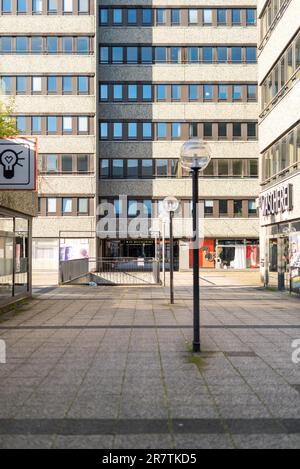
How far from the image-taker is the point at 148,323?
11.2m

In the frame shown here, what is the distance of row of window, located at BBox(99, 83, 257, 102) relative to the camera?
44312mm

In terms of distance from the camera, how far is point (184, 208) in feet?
146

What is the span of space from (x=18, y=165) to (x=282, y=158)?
11619 millimetres

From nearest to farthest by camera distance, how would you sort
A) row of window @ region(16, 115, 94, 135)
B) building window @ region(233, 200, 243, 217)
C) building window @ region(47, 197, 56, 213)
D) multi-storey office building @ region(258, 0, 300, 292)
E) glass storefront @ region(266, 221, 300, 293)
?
glass storefront @ region(266, 221, 300, 293)
multi-storey office building @ region(258, 0, 300, 292)
row of window @ region(16, 115, 94, 135)
building window @ region(47, 197, 56, 213)
building window @ region(233, 200, 243, 217)

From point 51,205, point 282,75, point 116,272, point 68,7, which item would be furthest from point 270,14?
point 51,205

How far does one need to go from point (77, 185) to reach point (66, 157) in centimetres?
259

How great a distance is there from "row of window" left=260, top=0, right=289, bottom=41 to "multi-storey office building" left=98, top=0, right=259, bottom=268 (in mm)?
20446

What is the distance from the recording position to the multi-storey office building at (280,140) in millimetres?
17953

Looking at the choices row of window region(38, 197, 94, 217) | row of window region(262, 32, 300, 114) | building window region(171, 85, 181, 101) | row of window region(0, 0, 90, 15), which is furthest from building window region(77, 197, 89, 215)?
row of window region(262, 32, 300, 114)

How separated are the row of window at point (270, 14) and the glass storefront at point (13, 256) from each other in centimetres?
1321

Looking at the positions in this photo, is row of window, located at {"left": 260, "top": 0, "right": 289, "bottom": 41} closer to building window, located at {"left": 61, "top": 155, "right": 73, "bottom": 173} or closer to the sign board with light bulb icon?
the sign board with light bulb icon

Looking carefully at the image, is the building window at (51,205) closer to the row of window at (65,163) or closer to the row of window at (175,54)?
the row of window at (65,163)

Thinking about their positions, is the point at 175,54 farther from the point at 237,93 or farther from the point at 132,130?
the point at 132,130
